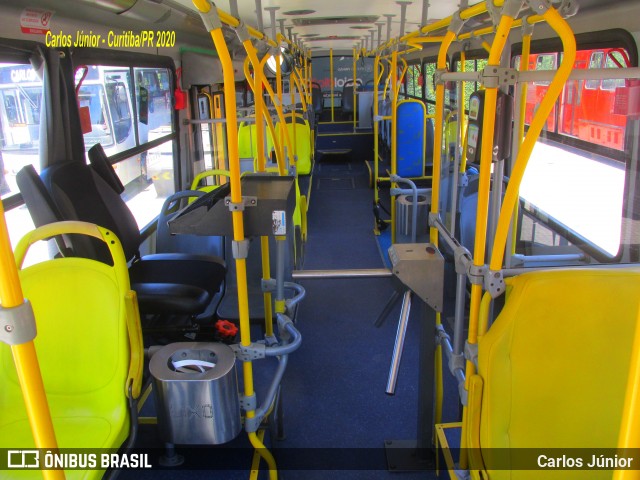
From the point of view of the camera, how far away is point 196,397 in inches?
76.4

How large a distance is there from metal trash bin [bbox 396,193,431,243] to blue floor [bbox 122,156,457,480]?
47cm

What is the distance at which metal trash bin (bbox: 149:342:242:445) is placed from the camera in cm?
193

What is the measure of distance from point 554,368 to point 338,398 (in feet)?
5.65

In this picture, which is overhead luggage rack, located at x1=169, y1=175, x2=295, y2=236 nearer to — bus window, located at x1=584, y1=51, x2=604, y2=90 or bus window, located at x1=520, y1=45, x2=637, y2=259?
bus window, located at x1=520, y1=45, x2=637, y2=259

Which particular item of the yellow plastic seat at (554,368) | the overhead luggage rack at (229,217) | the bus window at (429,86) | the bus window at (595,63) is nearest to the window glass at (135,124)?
the overhead luggage rack at (229,217)

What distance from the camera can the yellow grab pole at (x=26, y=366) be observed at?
72 cm

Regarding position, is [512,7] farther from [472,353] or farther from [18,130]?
[18,130]

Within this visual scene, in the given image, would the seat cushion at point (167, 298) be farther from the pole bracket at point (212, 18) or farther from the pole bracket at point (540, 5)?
the pole bracket at point (540, 5)

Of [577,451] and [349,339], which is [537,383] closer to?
[577,451]

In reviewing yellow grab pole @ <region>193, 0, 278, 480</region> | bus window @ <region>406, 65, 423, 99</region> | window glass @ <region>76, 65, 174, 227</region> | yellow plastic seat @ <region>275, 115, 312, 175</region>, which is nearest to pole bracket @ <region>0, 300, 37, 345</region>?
yellow grab pole @ <region>193, 0, 278, 480</region>

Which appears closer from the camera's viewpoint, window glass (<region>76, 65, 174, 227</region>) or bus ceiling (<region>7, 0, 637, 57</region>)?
bus ceiling (<region>7, 0, 637, 57</region>)

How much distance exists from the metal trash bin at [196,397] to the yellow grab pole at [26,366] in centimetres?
107

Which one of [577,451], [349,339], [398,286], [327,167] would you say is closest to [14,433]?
[398,286]

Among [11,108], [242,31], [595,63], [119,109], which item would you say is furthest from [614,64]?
Result: [119,109]
